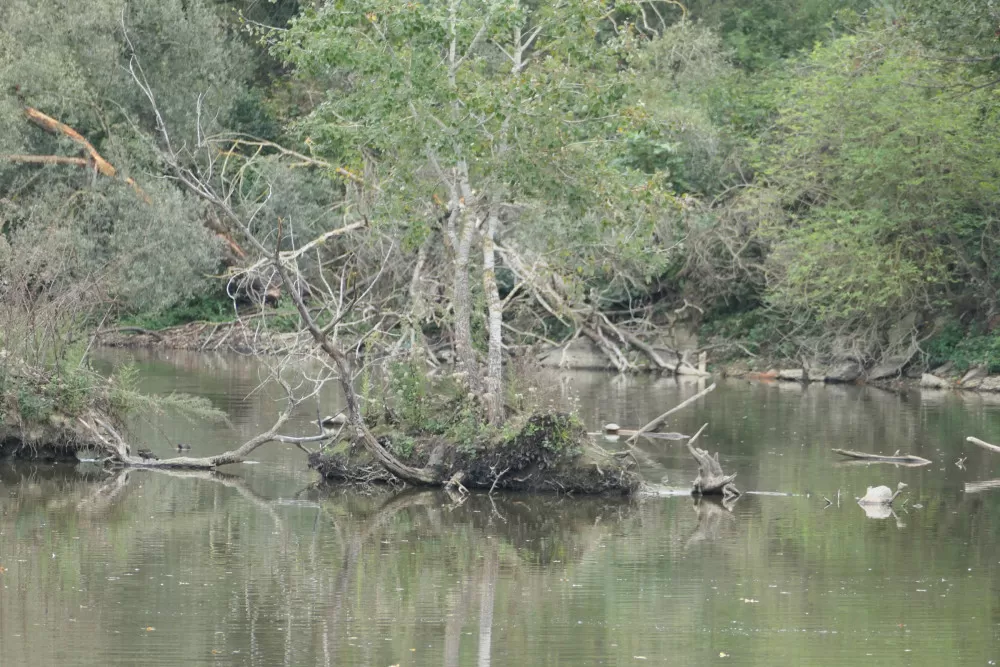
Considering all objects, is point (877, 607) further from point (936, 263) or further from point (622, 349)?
point (622, 349)

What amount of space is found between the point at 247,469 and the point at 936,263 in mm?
20889

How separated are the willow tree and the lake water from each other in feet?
8.50

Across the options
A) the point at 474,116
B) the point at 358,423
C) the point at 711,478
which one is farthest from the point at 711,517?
the point at 474,116

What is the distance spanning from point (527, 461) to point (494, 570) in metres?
4.38

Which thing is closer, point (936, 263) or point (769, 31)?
point (936, 263)

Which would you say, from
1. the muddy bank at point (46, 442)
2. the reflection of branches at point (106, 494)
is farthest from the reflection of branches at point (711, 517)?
the muddy bank at point (46, 442)

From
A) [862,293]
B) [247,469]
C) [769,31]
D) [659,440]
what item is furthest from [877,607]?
[769,31]

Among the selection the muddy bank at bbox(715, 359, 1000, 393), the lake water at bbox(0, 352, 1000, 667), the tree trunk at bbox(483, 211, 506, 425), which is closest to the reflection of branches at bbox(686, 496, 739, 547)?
the lake water at bbox(0, 352, 1000, 667)

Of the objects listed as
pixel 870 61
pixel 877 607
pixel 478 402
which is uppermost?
pixel 870 61

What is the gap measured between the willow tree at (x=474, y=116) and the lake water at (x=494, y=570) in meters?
2.59

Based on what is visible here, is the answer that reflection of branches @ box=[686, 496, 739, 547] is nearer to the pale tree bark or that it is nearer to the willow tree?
the willow tree

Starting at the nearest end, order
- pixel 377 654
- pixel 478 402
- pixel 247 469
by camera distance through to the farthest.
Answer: pixel 377 654 → pixel 478 402 → pixel 247 469

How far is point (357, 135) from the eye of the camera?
19250 mm

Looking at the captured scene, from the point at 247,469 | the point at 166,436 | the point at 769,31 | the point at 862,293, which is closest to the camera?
the point at 247,469
